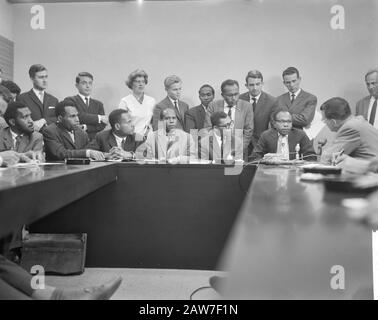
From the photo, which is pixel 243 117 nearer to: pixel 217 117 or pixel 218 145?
pixel 217 117

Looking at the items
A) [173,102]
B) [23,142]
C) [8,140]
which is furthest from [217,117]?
[8,140]

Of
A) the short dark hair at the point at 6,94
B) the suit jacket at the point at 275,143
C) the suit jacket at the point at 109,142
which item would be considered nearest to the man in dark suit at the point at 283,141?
the suit jacket at the point at 275,143

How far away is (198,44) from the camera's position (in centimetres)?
474

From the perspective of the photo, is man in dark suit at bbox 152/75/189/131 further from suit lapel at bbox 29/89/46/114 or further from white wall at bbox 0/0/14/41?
white wall at bbox 0/0/14/41

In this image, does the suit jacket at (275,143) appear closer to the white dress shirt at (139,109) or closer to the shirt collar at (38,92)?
the white dress shirt at (139,109)

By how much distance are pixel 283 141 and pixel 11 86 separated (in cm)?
312

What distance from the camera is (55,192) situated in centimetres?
150

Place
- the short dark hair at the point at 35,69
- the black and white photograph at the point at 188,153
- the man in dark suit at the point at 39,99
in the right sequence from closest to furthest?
the black and white photograph at the point at 188,153, the man in dark suit at the point at 39,99, the short dark hair at the point at 35,69

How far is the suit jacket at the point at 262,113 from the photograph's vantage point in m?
4.55

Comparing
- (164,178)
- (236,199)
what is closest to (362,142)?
(236,199)

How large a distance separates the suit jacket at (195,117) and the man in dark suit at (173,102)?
0.05 m

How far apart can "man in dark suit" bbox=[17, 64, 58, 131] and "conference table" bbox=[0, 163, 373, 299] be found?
2190 millimetres

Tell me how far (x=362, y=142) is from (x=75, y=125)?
2.61 m

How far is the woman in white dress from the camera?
4723mm
